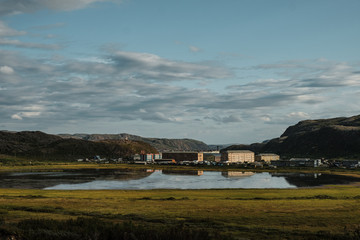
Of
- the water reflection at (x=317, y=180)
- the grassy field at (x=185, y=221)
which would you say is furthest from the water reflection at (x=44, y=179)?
the water reflection at (x=317, y=180)

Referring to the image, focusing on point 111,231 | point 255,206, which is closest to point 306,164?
point 255,206

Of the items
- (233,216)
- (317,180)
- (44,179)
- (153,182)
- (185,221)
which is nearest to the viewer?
(185,221)

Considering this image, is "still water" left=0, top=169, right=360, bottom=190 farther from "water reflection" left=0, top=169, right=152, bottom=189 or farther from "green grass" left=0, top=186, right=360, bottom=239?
"green grass" left=0, top=186, right=360, bottom=239

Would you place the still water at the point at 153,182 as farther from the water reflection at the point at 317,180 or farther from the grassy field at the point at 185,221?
the grassy field at the point at 185,221

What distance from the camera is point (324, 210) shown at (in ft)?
137

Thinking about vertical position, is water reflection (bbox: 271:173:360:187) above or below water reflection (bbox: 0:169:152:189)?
below

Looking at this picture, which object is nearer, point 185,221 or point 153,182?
point 185,221

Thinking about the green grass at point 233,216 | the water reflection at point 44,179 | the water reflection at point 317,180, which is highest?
the green grass at point 233,216

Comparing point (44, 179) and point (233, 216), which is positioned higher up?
point (233, 216)

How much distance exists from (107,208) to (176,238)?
24322 mm

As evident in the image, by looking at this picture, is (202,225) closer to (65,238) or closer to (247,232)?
(247,232)

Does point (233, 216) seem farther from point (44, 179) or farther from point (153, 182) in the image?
point (44, 179)

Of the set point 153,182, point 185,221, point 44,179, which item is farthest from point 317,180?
point 185,221

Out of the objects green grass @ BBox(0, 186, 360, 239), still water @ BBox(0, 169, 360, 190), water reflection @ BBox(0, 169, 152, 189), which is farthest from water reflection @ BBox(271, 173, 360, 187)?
water reflection @ BBox(0, 169, 152, 189)
